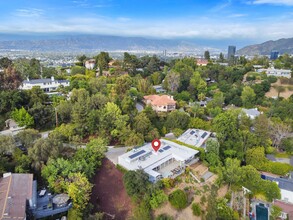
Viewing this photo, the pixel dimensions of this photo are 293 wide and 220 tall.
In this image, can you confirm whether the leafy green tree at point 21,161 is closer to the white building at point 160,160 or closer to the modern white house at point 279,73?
the white building at point 160,160

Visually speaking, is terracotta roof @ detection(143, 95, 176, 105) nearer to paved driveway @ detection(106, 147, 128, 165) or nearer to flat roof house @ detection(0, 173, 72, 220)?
paved driveway @ detection(106, 147, 128, 165)

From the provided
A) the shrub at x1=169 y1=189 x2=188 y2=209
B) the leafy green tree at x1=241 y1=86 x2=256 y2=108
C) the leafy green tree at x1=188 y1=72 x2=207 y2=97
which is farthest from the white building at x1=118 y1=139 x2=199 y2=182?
the leafy green tree at x1=241 y1=86 x2=256 y2=108

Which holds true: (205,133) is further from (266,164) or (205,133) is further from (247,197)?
(247,197)

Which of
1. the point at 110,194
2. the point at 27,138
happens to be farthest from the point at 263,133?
the point at 27,138

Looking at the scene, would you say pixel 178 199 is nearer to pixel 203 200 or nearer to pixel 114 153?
pixel 203 200

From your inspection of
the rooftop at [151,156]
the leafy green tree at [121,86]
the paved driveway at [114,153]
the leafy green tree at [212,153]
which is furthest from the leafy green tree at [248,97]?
the paved driveway at [114,153]

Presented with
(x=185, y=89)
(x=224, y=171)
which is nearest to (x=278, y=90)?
(x=185, y=89)
